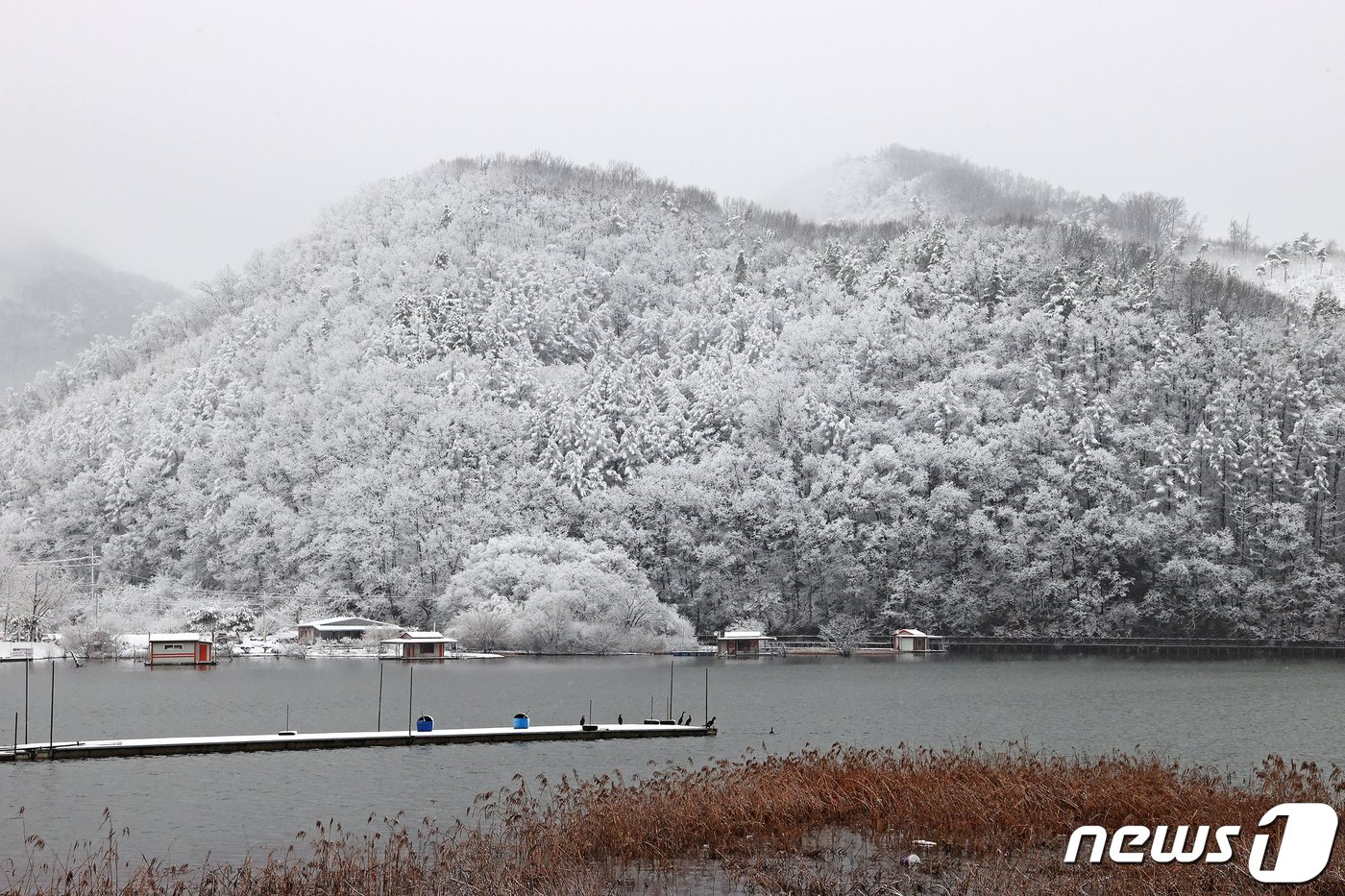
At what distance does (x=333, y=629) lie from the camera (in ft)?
326

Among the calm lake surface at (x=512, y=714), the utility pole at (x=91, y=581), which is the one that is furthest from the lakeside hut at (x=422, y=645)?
the utility pole at (x=91, y=581)

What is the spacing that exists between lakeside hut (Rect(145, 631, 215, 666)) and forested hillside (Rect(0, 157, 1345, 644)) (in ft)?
63.1

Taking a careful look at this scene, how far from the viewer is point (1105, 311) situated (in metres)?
125

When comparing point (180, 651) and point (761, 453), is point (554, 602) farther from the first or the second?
point (180, 651)

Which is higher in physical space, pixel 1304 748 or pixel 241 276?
pixel 241 276

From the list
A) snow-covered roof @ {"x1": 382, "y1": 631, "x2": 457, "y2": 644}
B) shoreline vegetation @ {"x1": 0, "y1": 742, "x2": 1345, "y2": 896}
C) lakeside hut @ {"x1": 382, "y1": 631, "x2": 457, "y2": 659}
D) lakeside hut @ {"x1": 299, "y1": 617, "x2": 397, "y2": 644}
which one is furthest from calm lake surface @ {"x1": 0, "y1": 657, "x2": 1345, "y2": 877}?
lakeside hut @ {"x1": 299, "y1": 617, "x2": 397, "y2": 644}

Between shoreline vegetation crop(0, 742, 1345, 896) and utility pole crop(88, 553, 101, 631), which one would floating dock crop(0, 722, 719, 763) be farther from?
utility pole crop(88, 553, 101, 631)

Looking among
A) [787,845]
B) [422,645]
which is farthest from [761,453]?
[787,845]

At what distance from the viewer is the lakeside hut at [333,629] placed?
99062mm

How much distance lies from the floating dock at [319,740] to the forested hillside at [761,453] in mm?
50029

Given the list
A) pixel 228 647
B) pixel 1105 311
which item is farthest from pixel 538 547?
pixel 1105 311

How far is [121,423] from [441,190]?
64279mm

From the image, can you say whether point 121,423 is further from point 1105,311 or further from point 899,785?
point 899,785

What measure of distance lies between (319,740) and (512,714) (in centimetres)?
1392
